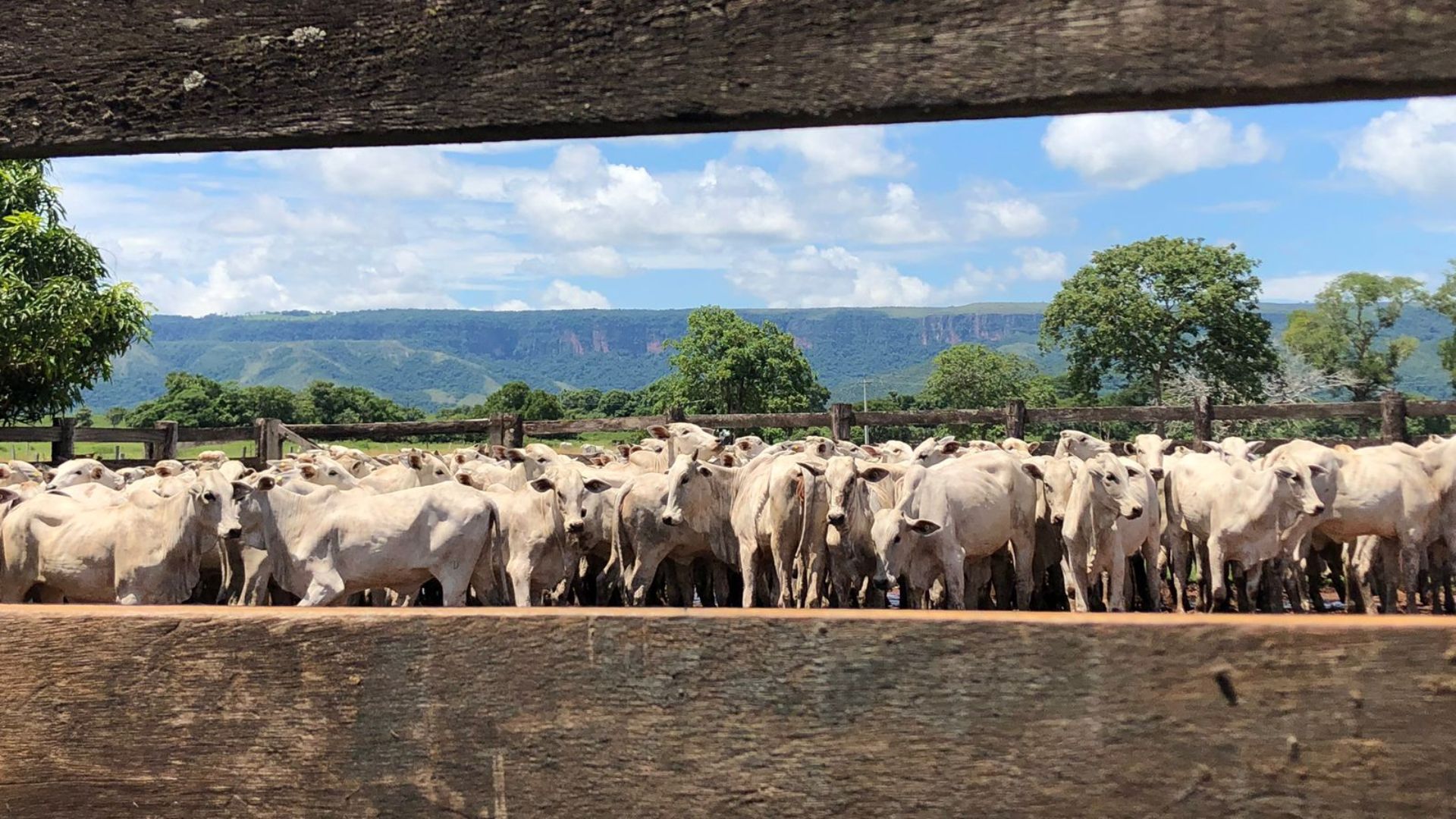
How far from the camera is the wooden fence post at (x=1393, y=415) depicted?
17.3m

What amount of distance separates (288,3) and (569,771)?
1.13m

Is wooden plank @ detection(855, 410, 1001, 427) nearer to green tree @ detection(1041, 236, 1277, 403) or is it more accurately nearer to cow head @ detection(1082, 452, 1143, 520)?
cow head @ detection(1082, 452, 1143, 520)

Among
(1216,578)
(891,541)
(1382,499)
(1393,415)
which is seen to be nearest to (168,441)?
(891,541)

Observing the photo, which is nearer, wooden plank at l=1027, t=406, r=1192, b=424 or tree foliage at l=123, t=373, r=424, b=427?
wooden plank at l=1027, t=406, r=1192, b=424

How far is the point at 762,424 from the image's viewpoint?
18906 mm

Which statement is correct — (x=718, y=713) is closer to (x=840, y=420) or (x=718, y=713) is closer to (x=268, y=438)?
(x=840, y=420)

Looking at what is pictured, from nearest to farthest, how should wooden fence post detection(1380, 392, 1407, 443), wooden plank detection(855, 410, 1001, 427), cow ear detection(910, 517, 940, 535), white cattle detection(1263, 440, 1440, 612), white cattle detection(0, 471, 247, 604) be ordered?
white cattle detection(0, 471, 247, 604) → cow ear detection(910, 517, 940, 535) → white cattle detection(1263, 440, 1440, 612) → wooden fence post detection(1380, 392, 1407, 443) → wooden plank detection(855, 410, 1001, 427)

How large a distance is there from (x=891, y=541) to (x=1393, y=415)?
11.1 meters

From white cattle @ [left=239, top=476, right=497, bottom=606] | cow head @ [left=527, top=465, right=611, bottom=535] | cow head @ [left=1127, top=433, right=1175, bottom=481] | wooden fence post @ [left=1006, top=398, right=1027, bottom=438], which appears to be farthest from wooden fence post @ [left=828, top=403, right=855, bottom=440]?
white cattle @ [left=239, top=476, right=497, bottom=606]

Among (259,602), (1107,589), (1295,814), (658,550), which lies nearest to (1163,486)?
(1107,589)

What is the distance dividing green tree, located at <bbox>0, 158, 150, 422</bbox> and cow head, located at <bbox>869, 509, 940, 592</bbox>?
16414 mm

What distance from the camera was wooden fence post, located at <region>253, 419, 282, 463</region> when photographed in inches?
762

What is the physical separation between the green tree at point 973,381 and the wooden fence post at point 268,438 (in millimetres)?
83866

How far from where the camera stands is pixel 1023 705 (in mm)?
1531
